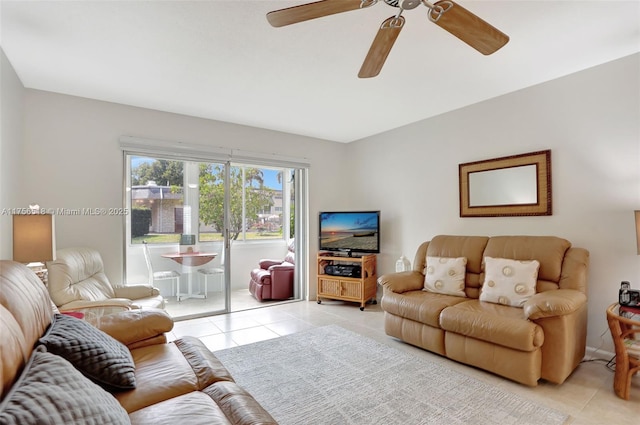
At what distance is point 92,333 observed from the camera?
59.7 inches

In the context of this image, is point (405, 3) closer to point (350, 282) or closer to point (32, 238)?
point (32, 238)

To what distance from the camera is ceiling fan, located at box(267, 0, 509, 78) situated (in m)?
1.49

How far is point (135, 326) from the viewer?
1949mm

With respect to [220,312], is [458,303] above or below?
above

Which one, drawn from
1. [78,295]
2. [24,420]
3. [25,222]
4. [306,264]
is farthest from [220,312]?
[24,420]

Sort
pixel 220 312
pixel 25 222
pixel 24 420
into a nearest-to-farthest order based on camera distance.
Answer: pixel 24 420
pixel 25 222
pixel 220 312

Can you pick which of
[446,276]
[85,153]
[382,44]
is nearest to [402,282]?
[446,276]

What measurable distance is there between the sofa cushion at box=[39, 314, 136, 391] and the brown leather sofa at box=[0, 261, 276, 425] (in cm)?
1

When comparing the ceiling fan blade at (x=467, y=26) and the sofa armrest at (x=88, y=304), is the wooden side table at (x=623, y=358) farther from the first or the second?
the sofa armrest at (x=88, y=304)

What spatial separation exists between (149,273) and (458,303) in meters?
3.52

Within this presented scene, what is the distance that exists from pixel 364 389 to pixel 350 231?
269 cm

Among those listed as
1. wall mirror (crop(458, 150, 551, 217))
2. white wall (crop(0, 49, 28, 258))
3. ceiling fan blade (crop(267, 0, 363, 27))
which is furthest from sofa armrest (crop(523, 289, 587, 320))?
white wall (crop(0, 49, 28, 258))

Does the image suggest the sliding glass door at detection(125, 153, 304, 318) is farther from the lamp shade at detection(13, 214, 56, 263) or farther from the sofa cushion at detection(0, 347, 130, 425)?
the sofa cushion at detection(0, 347, 130, 425)

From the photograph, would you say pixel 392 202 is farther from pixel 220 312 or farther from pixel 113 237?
pixel 113 237
